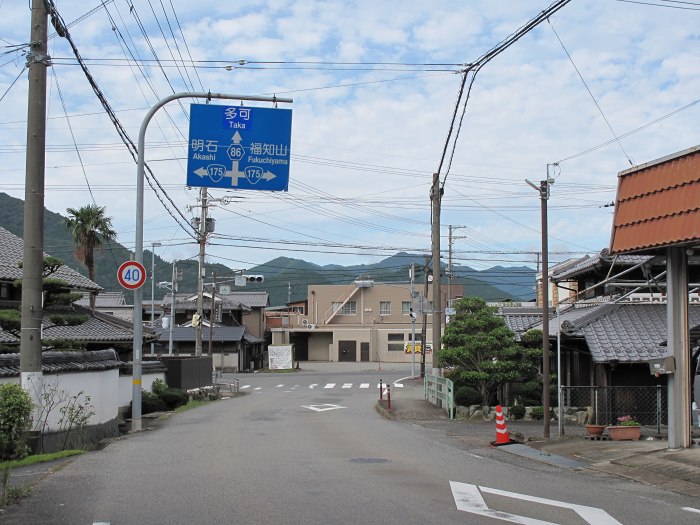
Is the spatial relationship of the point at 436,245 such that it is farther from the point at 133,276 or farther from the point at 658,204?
the point at 658,204

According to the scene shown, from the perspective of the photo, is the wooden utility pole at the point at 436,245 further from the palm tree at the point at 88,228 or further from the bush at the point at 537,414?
the palm tree at the point at 88,228

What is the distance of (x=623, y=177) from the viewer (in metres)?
13.7

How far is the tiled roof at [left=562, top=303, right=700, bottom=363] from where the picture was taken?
20.6m

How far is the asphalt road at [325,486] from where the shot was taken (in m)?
8.07

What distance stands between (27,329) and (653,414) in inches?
648

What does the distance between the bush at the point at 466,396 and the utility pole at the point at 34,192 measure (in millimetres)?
14604

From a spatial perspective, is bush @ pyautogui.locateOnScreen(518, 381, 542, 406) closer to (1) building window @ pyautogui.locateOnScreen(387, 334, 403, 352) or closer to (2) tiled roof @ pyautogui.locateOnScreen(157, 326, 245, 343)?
(2) tiled roof @ pyautogui.locateOnScreen(157, 326, 245, 343)

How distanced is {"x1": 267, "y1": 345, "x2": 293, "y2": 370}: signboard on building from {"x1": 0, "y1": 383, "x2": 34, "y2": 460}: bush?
54895mm

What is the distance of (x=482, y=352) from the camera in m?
24.5

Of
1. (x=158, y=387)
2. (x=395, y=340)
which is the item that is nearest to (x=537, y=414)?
(x=158, y=387)

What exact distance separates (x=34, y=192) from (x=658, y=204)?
35.2ft

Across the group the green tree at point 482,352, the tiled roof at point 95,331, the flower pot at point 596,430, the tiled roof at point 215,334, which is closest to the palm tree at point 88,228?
the tiled roof at point 95,331

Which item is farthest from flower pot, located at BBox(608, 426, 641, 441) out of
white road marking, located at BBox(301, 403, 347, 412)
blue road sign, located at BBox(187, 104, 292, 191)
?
white road marking, located at BBox(301, 403, 347, 412)

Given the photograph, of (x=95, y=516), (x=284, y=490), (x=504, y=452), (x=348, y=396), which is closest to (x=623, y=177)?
(x=504, y=452)
